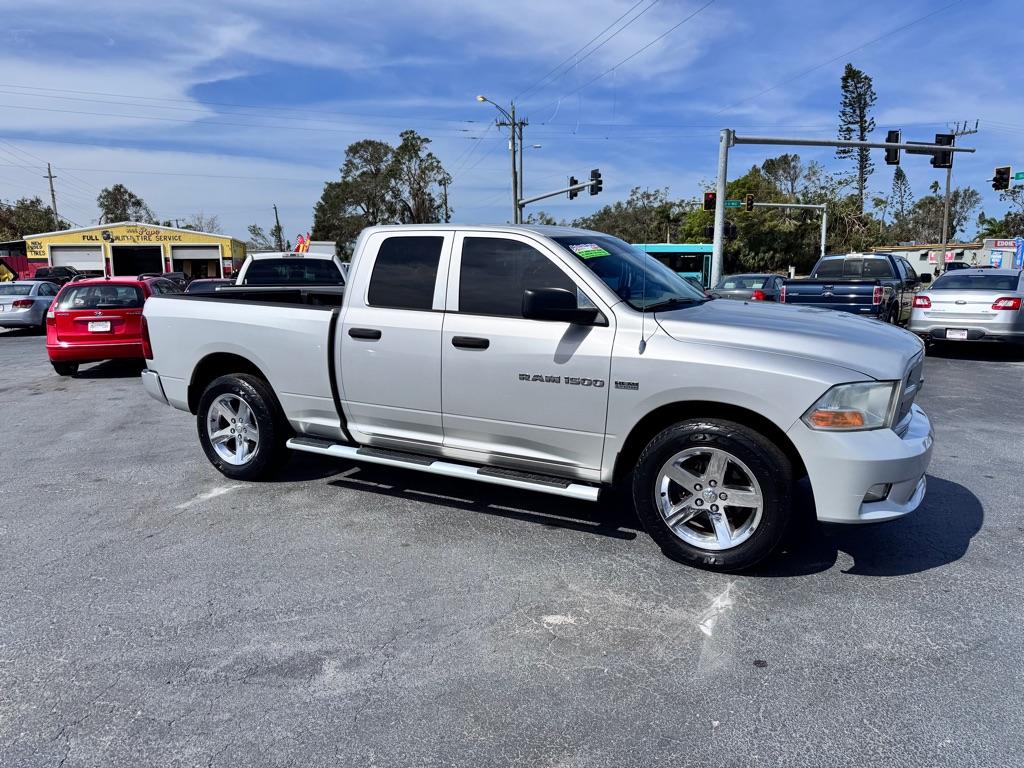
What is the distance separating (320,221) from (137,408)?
65.9 meters

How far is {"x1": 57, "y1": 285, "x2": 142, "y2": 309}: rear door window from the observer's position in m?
11.1

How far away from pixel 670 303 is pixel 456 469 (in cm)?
175

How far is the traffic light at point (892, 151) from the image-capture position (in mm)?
22891

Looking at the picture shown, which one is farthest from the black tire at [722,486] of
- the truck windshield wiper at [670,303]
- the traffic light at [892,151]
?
the traffic light at [892,151]

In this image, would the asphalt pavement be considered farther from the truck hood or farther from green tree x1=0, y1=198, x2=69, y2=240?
green tree x1=0, y1=198, x2=69, y2=240

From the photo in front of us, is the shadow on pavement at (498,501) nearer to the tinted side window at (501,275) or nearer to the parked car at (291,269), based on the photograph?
the tinted side window at (501,275)

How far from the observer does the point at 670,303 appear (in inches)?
179

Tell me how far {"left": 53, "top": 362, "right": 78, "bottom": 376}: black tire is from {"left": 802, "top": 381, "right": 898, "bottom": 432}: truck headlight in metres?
11.6

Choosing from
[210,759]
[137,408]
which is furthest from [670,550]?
[137,408]

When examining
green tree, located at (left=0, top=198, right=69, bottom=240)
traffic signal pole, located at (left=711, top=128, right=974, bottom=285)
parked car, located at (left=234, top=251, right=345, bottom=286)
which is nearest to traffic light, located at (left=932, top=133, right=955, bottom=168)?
traffic signal pole, located at (left=711, top=128, right=974, bottom=285)

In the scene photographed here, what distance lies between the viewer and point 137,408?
8.80m

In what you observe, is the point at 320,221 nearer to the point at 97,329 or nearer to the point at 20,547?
the point at 97,329

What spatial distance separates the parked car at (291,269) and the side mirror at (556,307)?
25.5 feet

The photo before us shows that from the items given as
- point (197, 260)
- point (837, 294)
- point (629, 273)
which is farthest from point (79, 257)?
point (629, 273)
